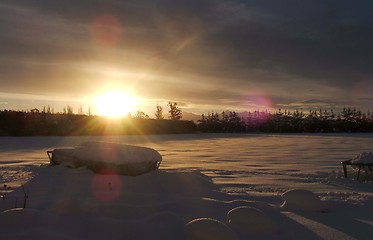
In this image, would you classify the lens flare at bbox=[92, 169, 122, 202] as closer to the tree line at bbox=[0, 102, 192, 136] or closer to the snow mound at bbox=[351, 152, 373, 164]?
the snow mound at bbox=[351, 152, 373, 164]

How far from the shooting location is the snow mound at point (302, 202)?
4.51m

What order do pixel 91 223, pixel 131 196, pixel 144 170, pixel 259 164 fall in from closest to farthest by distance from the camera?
pixel 91 223 → pixel 131 196 → pixel 144 170 → pixel 259 164

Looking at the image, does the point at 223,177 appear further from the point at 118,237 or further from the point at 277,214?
the point at 118,237

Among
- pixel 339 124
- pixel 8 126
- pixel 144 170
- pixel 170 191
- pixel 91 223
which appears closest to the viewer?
pixel 91 223

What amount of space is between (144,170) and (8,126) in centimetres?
1638

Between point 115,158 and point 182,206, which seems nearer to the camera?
point 182,206

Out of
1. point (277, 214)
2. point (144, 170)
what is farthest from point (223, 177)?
point (277, 214)

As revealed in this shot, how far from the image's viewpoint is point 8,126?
21094 mm

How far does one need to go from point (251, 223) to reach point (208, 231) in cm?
68

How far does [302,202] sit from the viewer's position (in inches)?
180

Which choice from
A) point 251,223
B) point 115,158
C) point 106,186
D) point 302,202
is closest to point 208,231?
point 251,223

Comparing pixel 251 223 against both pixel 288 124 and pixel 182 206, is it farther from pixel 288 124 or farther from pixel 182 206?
pixel 288 124

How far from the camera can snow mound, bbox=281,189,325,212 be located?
4508 mm

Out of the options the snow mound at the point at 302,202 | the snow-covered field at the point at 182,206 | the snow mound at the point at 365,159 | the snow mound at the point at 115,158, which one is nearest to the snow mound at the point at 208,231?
the snow-covered field at the point at 182,206
